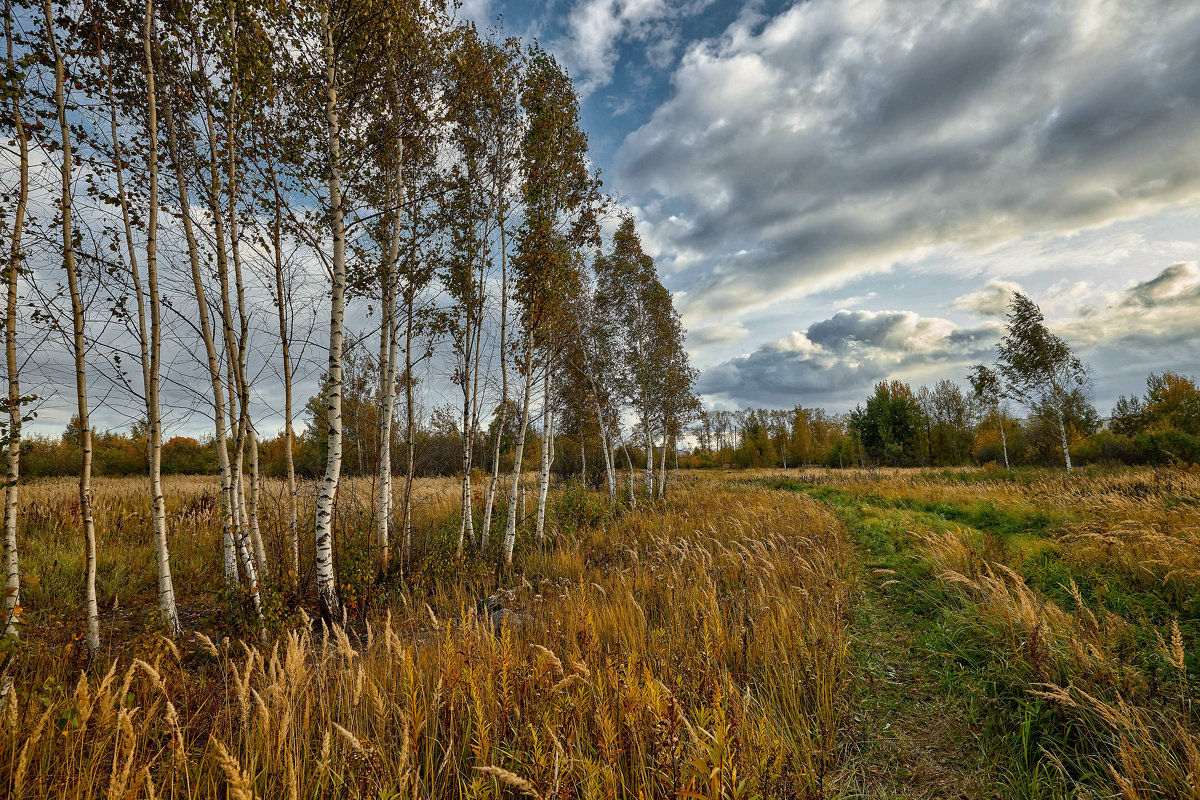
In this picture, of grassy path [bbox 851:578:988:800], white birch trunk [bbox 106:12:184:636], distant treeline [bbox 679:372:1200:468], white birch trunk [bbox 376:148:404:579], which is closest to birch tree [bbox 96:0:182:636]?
white birch trunk [bbox 106:12:184:636]

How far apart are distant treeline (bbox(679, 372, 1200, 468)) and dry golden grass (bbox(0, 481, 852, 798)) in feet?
67.2

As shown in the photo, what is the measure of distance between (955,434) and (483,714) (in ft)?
178

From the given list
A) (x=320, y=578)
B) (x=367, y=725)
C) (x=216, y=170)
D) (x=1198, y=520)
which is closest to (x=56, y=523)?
(x=320, y=578)

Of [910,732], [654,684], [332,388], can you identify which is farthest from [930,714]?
[332,388]

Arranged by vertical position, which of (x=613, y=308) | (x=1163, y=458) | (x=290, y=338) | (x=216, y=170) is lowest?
(x=1163, y=458)

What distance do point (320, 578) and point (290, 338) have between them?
3610 mm

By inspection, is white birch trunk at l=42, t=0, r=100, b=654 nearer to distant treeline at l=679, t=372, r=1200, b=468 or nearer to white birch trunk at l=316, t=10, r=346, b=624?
white birch trunk at l=316, t=10, r=346, b=624

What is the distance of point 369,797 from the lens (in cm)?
186

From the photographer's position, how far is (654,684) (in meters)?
2.18

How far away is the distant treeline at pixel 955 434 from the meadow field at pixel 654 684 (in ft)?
60.8

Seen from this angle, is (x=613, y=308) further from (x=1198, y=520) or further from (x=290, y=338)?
(x=1198, y=520)

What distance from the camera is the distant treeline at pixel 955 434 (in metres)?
25.6

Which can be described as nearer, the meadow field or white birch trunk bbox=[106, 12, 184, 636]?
the meadow field

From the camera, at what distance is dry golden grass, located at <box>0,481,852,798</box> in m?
2.06
